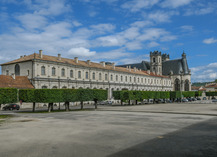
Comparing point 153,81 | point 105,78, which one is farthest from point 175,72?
point 105,78

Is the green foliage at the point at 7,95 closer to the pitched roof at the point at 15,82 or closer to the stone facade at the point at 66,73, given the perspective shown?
the pitched roof at the point at 15,82

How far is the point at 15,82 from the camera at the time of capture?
166 feet

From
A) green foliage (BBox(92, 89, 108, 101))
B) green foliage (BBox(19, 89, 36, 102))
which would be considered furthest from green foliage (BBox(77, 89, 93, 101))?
green foliage (BBox(19, 89, 36, 102))

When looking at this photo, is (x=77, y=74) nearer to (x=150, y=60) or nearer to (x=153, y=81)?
(x=153, y=81)

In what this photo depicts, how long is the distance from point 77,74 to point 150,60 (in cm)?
7405

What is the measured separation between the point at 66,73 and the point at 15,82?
48.0ft

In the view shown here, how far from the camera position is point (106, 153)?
939 centimetres

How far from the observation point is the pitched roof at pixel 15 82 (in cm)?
4856

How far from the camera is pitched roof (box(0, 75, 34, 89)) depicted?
→ 159 ft

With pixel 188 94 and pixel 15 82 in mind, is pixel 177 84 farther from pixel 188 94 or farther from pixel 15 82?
pixel 15 82

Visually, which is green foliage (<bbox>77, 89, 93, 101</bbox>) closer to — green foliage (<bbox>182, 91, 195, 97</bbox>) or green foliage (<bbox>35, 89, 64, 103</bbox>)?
green foliage (<bbox>35, 89, 64, 103</bbox>)

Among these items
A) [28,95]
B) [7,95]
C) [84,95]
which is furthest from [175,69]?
[7,95]

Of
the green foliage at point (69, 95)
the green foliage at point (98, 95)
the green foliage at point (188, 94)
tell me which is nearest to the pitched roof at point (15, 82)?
the green foliage at point (69, 95)

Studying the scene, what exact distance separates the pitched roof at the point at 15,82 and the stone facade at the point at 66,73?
1.37 metres
